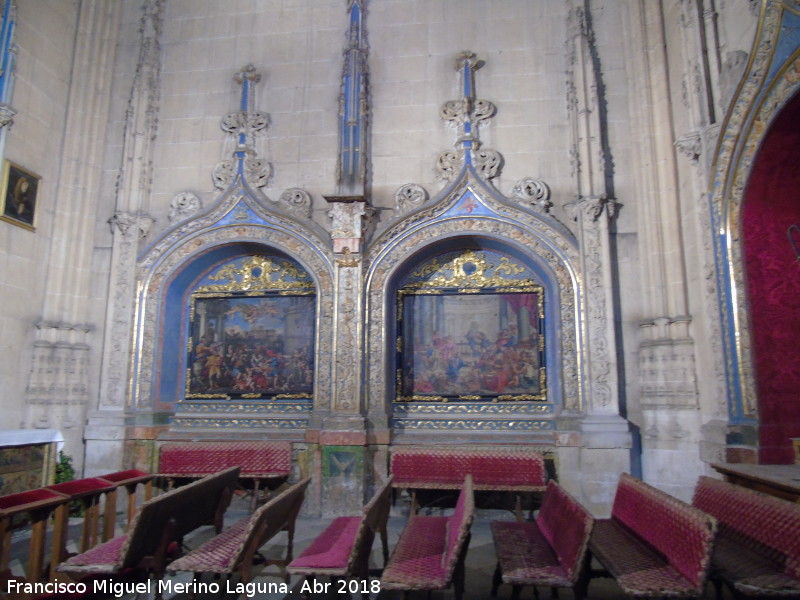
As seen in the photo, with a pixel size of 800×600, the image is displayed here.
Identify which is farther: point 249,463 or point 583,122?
point 583,122

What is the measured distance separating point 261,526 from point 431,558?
1.23m

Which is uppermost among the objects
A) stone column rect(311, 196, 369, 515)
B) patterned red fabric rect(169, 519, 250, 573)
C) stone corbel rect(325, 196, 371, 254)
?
stone corbel rect(325, 196, 371, 254)

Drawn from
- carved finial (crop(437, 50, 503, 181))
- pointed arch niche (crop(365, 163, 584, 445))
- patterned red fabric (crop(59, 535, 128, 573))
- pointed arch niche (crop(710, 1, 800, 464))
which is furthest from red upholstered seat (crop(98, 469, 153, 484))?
pointed arch niche (crop(710, 1, 800, 464))

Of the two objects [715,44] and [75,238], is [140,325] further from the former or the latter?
[715,44]

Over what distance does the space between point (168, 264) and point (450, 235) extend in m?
4.23

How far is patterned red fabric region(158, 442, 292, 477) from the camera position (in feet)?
26.6

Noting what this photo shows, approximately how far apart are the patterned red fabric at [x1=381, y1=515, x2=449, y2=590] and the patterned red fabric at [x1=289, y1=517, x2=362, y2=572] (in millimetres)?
339

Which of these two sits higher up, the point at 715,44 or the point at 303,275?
the point at 715,44

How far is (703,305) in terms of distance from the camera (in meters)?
7.27

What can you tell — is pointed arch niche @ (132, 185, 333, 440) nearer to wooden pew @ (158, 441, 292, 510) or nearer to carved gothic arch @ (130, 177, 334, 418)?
carved gothic arch @ (130, 177, 334, 418)

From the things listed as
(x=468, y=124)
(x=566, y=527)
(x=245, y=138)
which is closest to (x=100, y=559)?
(x=566, y=527)

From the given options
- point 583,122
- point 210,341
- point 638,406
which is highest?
point 583,122

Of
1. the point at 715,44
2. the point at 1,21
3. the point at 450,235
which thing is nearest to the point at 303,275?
the point at 450,235

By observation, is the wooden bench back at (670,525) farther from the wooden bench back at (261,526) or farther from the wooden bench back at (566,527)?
the wooden bench back at (261,526)
